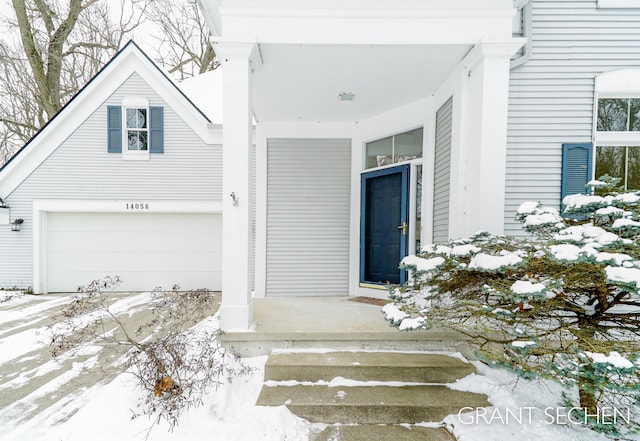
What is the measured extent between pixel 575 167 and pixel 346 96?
2.57 m

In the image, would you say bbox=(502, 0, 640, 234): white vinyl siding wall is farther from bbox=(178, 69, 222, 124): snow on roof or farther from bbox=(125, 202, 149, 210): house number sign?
bbox=(178, 69, 222, 124): snow on roof

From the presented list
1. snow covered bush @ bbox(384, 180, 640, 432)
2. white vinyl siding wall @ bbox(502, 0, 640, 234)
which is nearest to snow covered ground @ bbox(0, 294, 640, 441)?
snow covered bush @ bbox(384, 180, 640, 432)

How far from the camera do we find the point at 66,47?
318 inches

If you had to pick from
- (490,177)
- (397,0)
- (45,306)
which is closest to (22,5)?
(45,306)

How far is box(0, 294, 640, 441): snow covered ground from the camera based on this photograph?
6.28 ft

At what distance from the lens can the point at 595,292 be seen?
1911 millimetres

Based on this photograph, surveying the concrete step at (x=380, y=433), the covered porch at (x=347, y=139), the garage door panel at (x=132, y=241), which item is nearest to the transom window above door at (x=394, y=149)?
the covered porch at (x=347, y=139)

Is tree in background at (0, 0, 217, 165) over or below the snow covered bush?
over

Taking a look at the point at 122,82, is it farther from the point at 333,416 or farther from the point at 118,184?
the point at 333,416

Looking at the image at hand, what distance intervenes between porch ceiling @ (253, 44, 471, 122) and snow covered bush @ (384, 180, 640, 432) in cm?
175

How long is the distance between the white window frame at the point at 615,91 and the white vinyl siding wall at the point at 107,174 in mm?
6068

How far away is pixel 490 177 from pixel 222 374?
2.83 m

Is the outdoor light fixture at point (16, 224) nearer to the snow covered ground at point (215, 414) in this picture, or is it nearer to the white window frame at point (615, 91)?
the snow covered ground at point (215, 414)

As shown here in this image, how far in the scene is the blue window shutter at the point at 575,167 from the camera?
9.88 ft
